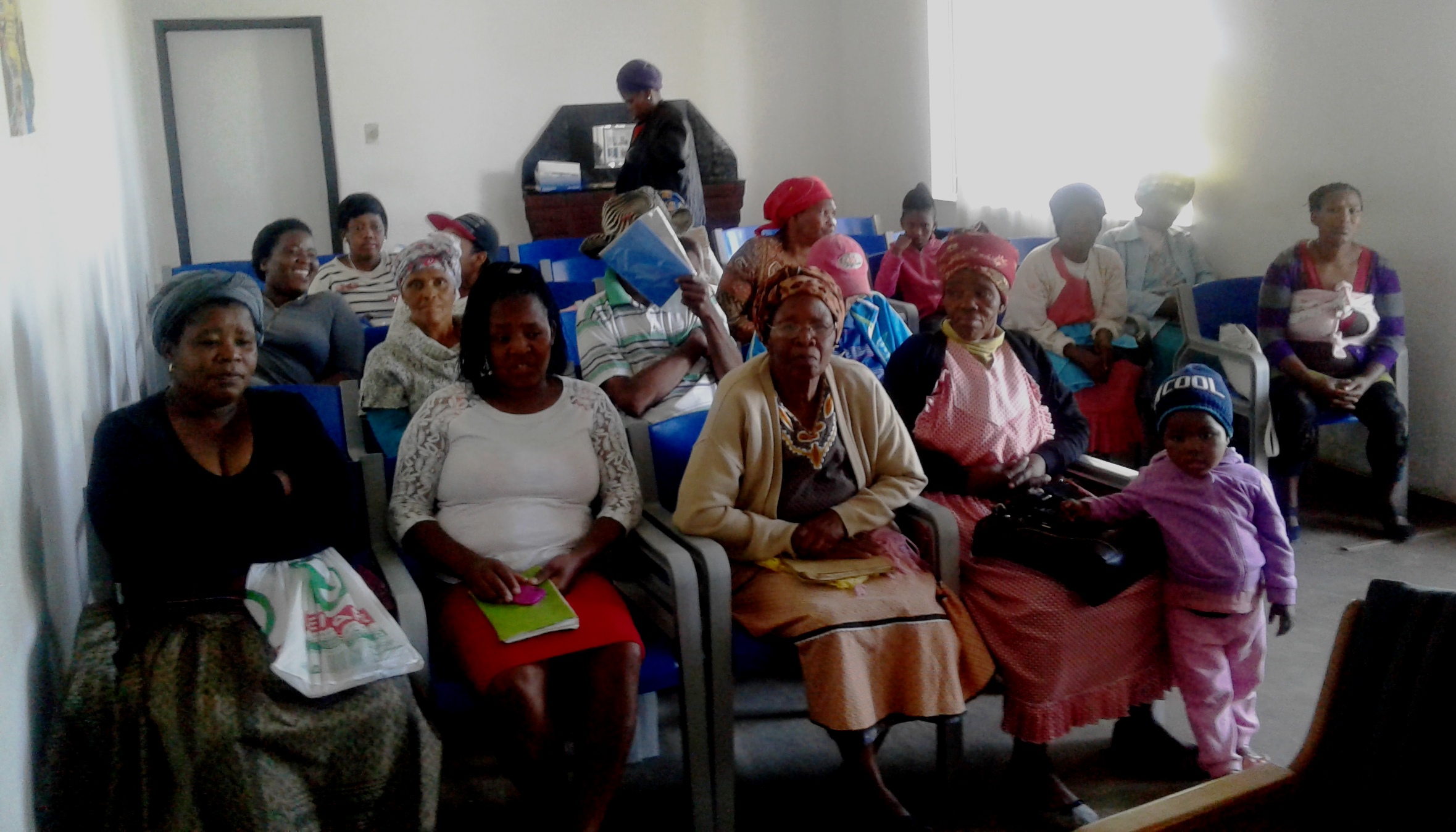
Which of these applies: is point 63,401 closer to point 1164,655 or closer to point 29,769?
point 29,769

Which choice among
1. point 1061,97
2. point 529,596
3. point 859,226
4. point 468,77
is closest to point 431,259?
point 529,596

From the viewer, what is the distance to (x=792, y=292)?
226cm

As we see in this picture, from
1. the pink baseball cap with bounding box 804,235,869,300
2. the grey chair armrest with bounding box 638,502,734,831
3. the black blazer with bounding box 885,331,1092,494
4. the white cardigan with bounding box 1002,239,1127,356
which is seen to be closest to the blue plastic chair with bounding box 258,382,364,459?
the grey chair armrest with bounding box 638,502,734,831

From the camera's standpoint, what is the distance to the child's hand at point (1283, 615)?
2213 millimetres

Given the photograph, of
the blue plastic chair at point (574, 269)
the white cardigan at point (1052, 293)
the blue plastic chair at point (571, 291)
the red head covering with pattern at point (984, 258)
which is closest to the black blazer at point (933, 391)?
the red head covering with pattern at point (984, 258)

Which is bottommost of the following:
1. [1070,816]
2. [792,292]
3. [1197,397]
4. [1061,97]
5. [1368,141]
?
[1070,816]

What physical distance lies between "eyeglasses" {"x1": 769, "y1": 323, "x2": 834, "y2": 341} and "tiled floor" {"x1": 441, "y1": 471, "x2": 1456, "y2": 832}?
2.95ft

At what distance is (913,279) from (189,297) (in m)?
3.47

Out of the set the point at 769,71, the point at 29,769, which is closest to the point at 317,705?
the point at 29,769

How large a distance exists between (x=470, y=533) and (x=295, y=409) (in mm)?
398

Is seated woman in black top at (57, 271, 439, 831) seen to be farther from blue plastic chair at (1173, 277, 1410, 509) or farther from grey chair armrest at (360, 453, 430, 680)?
blue plastic chair at (1173, 277, 1410, 509)

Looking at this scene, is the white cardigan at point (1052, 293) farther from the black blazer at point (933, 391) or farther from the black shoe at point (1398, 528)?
the black blazer at point (933, 391)

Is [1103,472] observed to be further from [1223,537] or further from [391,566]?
[391,566]

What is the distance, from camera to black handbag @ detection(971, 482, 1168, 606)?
2143 mm
